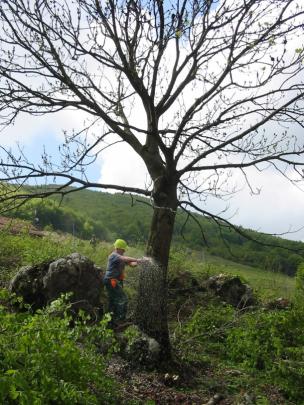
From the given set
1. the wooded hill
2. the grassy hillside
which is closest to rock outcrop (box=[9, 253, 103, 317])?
the grassy hillside

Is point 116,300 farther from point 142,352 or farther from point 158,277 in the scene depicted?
point 142,352

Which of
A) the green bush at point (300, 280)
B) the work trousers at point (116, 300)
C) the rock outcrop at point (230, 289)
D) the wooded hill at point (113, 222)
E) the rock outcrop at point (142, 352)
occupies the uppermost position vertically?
the wooded hill at point (113, 222)

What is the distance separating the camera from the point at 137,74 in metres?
7.05

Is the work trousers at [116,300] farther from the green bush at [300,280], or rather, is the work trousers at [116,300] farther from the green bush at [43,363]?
the green bush at [43,363]

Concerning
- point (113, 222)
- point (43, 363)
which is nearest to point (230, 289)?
point (43, 363)

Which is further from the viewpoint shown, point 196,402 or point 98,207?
point 98,207

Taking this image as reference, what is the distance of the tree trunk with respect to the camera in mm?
6930

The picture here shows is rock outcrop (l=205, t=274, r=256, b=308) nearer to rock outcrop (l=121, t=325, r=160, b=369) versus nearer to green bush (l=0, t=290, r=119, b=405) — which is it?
rock outcrop (l=121, t=325, r=160, b=369)

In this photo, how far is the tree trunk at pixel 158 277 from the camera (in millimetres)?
6930

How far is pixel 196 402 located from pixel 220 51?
5.14 metres

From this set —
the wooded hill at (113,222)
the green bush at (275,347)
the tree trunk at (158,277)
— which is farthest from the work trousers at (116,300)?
the wooded hill at (113,222)

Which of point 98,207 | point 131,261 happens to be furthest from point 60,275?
point 98,207

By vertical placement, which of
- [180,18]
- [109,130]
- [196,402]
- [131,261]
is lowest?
[196,402]

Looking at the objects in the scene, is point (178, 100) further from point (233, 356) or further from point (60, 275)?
point (233, 356)
